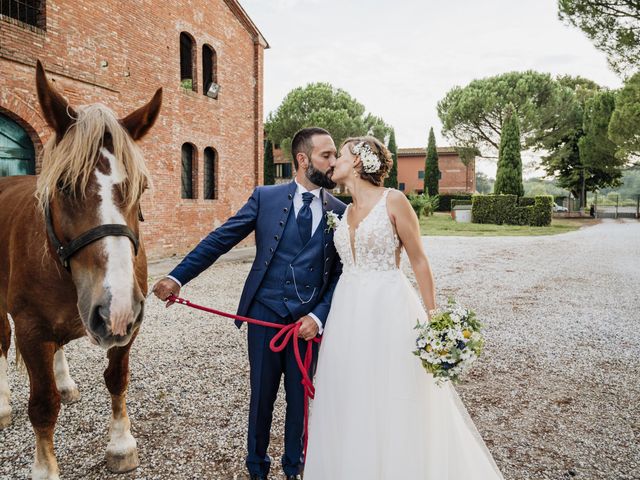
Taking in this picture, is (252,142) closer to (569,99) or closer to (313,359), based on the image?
(313,359)

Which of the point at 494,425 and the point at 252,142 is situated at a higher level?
the point at 252,142

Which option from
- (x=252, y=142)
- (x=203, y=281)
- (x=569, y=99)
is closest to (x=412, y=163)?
(x=569, y=99)

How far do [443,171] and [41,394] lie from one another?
169 ft

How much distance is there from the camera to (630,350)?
5391 mm

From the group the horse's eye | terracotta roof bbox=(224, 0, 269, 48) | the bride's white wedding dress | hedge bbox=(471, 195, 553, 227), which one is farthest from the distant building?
the horse's eye

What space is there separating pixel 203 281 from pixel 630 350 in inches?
318

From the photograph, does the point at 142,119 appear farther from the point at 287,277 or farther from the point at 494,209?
the point at 494,209

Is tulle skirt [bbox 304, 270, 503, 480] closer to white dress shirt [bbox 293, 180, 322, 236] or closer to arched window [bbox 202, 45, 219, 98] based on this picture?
white dress shirt [bbox 293, 180, 322, 236]

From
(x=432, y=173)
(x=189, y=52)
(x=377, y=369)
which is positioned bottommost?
(x=377, y=369)

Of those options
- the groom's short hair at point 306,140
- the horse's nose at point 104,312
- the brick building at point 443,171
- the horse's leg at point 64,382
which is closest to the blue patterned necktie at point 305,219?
the groom's short hair at point 306,140

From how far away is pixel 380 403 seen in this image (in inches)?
88.1

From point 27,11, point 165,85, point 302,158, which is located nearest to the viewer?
point 302,158

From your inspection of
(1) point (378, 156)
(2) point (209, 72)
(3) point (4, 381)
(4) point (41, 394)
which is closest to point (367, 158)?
(1) point (378, 156)

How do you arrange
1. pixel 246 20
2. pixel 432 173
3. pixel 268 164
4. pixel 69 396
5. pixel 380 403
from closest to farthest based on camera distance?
pixel 380 403 < pixel 69 396 < pixel 246 20 < pixel 268 164 < pixel 432 173
